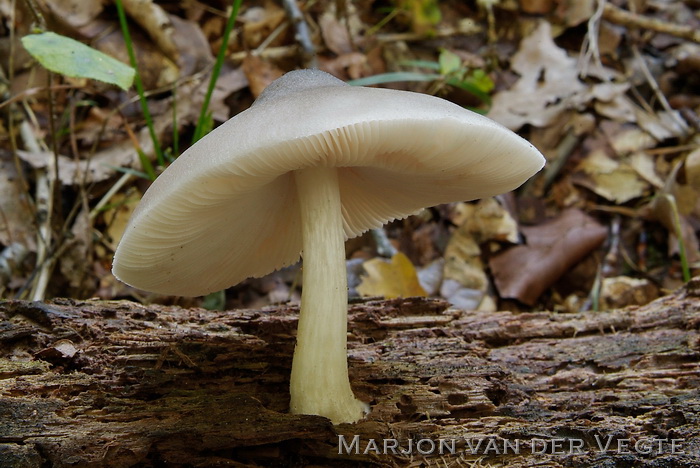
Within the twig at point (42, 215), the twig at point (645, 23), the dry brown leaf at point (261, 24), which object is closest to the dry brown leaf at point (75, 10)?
the twig at point (42, 215)

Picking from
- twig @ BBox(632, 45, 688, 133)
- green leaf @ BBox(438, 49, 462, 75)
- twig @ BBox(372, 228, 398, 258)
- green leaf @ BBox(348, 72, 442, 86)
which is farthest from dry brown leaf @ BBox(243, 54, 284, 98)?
twig @ BBox(632, 45, 688, 133)

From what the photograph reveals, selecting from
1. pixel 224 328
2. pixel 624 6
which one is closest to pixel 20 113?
pixel 224 328

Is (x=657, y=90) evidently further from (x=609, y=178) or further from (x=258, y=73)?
(x=258, y=73)

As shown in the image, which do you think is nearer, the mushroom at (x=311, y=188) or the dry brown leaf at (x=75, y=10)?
the mushroom at (x=311, y=188)

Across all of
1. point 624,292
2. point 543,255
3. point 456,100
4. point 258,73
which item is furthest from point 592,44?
point 258,73

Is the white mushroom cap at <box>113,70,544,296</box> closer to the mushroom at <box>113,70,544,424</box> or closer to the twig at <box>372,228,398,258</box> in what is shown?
the mushroom at <box>113,70,544,424</box>

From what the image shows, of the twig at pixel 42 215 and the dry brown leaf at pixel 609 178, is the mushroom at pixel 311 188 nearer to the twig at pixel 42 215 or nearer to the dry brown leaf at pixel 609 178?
the twig at pixel 42 215
